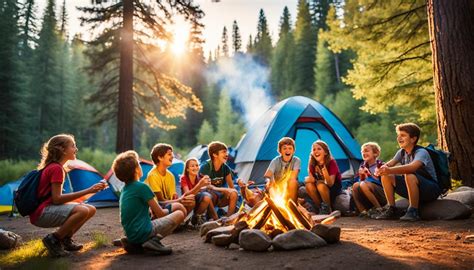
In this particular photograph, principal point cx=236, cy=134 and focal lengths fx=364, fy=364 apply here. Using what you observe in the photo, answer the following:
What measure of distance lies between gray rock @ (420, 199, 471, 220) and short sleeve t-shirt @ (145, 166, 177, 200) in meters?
3.72

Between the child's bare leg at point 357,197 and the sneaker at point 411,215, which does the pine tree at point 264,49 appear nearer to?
the child's bare leg at point 357,197

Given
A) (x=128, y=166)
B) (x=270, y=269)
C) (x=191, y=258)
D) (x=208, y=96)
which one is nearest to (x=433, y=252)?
(x=270, y=269)

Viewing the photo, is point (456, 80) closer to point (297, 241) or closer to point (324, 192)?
point (324, 192)

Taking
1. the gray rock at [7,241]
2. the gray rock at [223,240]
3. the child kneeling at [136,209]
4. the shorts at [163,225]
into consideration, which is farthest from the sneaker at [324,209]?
the gray rock at [7,241]

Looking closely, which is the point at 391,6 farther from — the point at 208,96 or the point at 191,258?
the point at 208,96

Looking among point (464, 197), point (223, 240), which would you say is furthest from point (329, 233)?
point (464, 197)

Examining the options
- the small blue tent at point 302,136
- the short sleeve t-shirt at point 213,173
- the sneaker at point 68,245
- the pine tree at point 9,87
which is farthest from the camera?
the pine tree at point 9,87

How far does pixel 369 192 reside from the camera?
6113mm

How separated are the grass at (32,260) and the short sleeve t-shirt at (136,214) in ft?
2.10

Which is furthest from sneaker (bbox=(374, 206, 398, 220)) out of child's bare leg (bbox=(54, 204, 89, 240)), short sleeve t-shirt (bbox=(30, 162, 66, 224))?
short sleeve t-shirt (bbox=(30, 162, 66, 224))

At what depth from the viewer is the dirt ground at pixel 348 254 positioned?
2.99m

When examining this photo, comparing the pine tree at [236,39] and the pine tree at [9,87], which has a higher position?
the pine tree at [236,39]

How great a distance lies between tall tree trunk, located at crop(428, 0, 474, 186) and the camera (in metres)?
5.66

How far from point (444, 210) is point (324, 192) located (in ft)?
6.39
